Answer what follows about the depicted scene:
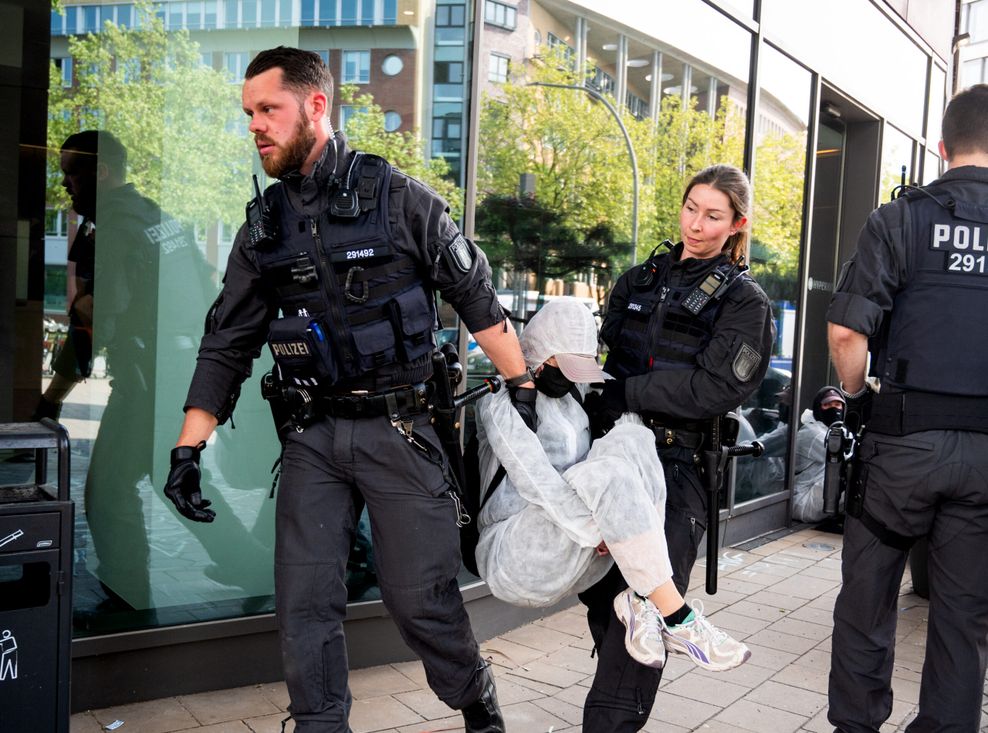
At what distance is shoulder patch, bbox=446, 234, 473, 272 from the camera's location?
2.88 m

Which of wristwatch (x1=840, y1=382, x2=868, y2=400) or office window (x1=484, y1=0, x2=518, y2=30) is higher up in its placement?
office window (x1=484, y1=0, x2=518, y2=30)

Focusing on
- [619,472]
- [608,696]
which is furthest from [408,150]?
[608,696]

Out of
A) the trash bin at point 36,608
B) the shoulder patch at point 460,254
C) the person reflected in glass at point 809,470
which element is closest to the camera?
the trash bin at point 36,608

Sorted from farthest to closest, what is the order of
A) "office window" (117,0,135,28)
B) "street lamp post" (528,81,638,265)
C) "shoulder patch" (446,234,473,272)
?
"street lamp post" (528,81,638,265)
"office window" (117,0,135,28)
"shoulder patch" (446,234,473,272)

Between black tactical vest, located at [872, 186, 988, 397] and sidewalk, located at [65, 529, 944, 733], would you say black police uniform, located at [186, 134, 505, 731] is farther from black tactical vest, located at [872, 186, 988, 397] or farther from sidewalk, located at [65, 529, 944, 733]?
black tactical vest, located at [872, 186, 988, 397]

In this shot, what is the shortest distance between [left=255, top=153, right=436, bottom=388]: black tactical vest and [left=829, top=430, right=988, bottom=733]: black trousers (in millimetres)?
1553

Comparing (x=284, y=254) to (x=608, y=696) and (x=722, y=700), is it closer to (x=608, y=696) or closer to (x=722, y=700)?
(x=608, y=696)

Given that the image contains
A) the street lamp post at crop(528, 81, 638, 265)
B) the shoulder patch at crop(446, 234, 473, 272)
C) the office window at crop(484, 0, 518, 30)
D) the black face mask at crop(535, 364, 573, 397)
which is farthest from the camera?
the street lamp post at crop(528, 81, 638, 265)

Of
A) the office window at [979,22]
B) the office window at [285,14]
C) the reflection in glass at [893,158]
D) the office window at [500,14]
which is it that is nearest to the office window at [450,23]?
the office window at [500,14]

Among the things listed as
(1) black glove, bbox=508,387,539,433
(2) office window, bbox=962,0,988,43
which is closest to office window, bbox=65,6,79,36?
(1) black glove, bbox=508,387,539,433

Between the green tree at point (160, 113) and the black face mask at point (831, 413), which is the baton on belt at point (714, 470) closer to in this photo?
the black face mask at point (831, 413)

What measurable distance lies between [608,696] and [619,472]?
72cm

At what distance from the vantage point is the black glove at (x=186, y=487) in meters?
2.67

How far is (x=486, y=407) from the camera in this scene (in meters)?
3.04
